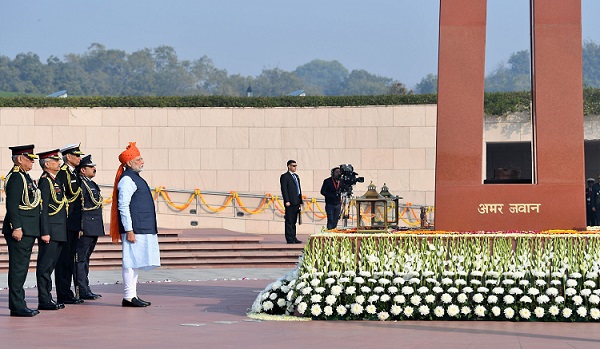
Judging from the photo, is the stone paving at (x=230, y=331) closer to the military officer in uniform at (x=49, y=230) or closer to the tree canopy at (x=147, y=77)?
the military officer in uniform at (x=49, y=230)

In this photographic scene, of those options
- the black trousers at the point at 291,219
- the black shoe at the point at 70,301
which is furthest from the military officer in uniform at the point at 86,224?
the black trousers at the point at 291,219

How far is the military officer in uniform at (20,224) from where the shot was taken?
888 cm

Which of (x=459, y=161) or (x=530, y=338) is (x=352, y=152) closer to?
(x=459, y=161)

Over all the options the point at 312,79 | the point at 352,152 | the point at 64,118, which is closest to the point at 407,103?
the point at 352,152

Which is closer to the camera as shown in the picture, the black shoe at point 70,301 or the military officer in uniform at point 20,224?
the military officer in uniform at point 20,224

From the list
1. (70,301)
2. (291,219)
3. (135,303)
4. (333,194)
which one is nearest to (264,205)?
(333,194)

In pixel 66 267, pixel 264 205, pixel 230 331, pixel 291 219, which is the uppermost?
pixel 264 205

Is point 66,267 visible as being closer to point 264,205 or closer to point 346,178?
point 346,178

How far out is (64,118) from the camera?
23.3 m

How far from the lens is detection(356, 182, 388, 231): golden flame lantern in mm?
9336

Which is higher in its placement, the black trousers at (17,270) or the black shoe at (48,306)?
the black trousers at (17,270)

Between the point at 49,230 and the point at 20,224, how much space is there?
0.45 meters

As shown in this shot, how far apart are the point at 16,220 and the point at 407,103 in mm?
15640

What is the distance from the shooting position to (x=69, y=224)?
10.1 metres
